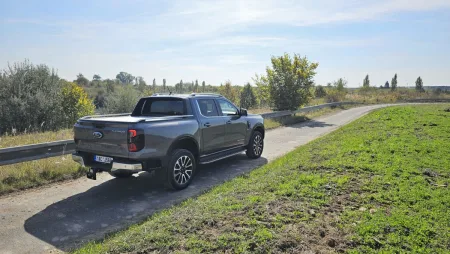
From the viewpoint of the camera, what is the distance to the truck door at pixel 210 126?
6681mm

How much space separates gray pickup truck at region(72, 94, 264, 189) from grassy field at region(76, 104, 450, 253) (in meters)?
1.02

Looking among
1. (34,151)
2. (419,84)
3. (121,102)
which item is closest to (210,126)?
(34,151)

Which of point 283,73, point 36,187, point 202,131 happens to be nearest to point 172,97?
point 202,131

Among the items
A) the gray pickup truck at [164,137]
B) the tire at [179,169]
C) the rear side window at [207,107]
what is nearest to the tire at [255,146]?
the gray pickup truck at [164,137]

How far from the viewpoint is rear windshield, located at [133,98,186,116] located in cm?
664

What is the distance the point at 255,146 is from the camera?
873 centimetres

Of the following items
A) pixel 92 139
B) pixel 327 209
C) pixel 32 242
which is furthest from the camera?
pixel 92 139

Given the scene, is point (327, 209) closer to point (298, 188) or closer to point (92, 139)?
point (298, 188)

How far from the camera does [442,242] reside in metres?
3.30

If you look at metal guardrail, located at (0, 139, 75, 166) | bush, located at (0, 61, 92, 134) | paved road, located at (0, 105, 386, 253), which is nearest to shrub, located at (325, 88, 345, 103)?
bush, located at (0, 61, 92, 134)

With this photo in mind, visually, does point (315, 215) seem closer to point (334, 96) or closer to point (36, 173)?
point (36, 173)

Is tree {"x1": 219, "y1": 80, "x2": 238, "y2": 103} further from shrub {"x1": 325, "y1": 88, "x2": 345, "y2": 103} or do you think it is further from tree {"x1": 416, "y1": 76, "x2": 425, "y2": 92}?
tree {"x1": 416, "y1": 76, "x2": 425, "y2": 92}

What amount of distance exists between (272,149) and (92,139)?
6.26 meters

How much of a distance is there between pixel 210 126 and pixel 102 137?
242 centimetres
